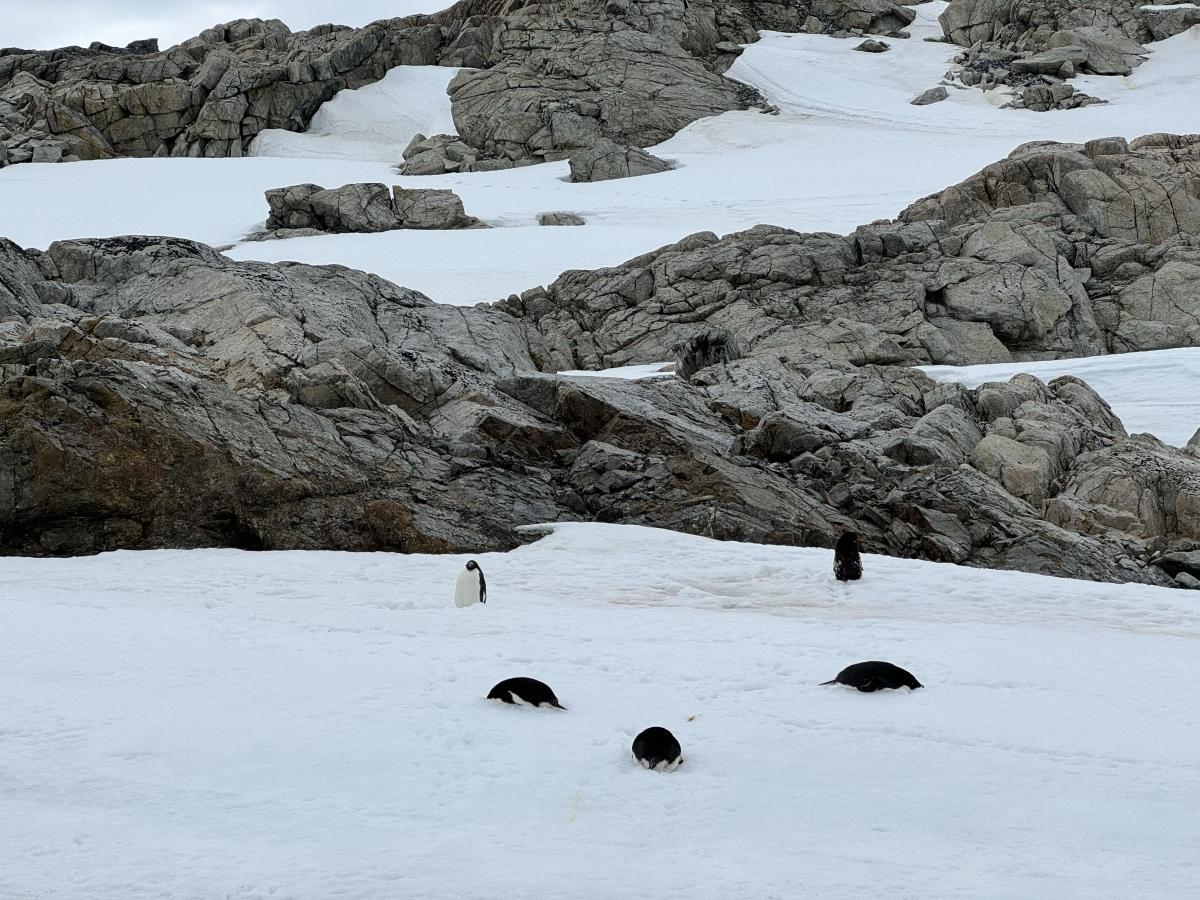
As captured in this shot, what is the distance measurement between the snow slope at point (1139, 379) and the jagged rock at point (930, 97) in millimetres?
33986

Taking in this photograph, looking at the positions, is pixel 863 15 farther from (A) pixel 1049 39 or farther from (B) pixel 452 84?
(B) pixel 452 84

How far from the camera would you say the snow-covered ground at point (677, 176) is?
3956cm

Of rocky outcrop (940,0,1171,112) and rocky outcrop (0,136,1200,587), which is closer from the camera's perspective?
rocky outcrop (0,136,1200,587)

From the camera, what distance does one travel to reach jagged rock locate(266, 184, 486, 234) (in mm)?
44125

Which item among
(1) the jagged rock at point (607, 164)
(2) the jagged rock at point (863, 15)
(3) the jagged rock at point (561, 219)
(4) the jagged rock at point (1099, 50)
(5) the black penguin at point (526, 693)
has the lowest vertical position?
(5) the black penguin at point (526, 693)

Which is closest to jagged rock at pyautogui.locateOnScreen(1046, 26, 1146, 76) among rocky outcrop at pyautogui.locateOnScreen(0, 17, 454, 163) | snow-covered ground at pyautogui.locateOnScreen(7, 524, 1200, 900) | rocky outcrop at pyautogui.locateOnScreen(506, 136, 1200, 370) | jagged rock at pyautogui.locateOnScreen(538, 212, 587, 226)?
rocky outcrop at pyautogui.locateOnScreen(506, 136, 1200, 370)

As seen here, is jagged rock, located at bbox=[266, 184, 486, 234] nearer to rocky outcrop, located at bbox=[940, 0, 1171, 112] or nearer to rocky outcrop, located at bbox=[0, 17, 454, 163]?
rocky outcrop, located at bbox=[0, 17, 454, 163]

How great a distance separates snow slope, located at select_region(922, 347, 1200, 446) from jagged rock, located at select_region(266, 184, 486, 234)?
2322 centimetres

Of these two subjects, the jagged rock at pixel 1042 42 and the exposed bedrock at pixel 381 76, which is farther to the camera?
the jagged rock at pixel 1042 42

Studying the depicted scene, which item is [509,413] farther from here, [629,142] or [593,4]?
[593,4]

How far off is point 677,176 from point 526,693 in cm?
4367

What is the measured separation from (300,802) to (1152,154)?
3981 centimetres

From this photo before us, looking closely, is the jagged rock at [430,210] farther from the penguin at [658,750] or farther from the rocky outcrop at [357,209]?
the penguin at [658,750]

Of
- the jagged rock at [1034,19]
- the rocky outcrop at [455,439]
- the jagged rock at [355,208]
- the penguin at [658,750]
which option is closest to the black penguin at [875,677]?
the penguin at [658,750]
